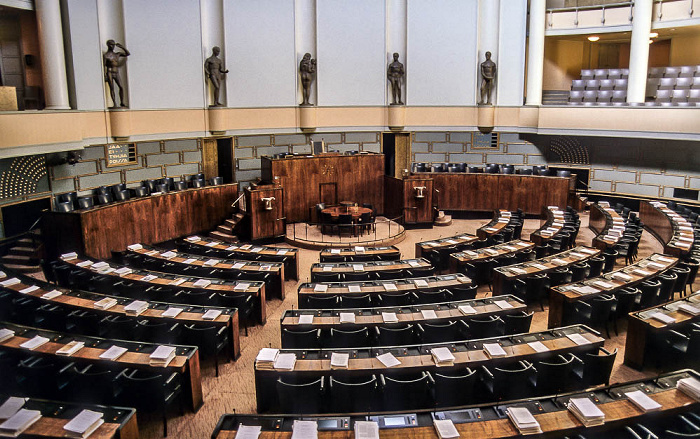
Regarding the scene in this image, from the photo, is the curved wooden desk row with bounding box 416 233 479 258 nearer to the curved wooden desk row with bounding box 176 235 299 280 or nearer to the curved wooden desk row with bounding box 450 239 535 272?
the curved wooden desk row with bounding box 450 239 535 272

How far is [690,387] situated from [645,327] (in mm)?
2330

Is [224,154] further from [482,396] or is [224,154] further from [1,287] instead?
[482,396]

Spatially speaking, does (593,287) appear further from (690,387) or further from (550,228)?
(550,228)

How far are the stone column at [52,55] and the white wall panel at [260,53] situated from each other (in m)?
6.12

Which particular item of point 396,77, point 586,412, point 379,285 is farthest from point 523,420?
point 396,77

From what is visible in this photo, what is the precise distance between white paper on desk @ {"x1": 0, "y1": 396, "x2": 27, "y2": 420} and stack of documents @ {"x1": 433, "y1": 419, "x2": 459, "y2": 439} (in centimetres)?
462

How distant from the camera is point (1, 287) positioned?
10.1 meters

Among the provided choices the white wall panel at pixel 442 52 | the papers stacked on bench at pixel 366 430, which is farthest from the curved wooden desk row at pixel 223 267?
the white wall panel at pixel 442 52

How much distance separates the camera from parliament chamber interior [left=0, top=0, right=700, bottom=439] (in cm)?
688

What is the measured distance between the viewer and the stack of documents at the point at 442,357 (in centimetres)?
702

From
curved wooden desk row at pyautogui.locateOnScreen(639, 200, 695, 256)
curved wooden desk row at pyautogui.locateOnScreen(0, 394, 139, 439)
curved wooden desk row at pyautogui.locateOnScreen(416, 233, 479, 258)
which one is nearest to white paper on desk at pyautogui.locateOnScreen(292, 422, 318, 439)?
curved wooden desk row at pyautogui.locateOnScreen(0, 394, 139, 439)

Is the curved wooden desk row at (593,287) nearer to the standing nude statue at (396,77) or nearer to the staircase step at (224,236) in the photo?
the staircase step at (224,236)

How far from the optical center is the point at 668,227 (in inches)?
612

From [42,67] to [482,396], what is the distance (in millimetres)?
14457
